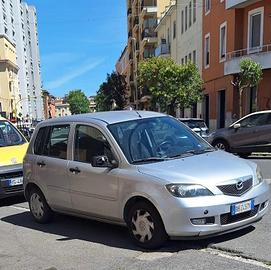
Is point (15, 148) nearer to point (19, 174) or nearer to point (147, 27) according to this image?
point (19, 174)

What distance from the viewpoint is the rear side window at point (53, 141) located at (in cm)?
665

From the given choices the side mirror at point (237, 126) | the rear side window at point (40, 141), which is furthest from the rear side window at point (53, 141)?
the side mirror at point (237, 126)

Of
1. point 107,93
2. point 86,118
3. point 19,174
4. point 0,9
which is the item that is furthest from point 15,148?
point 0,9

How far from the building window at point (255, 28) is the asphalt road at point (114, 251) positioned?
19.2m

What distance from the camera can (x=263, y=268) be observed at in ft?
14.6

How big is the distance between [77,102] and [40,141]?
16627cm

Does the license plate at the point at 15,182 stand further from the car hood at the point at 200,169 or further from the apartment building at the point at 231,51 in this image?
the apartment building at the point at 231,51

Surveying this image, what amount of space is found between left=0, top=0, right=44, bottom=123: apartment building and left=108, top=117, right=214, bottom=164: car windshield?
87.7 metres

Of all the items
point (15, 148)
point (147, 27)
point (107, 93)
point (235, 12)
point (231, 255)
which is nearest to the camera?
point (231, 255)

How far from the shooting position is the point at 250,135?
1464 cm

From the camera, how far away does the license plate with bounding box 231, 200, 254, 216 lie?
5.00 metres

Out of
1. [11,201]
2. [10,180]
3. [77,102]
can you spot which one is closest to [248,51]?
[11,201]

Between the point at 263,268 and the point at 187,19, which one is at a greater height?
the point at 187,19

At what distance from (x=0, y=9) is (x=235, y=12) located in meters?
75.8
